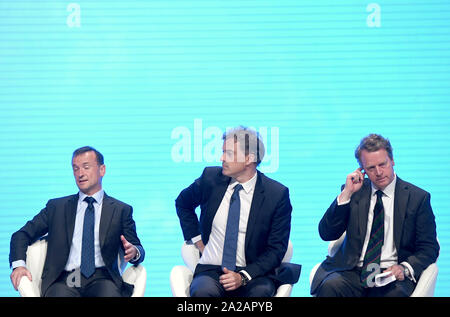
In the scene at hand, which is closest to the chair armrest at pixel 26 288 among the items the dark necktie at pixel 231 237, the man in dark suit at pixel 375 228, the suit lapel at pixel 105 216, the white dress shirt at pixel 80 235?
the white dress shirt at pixel 80 235

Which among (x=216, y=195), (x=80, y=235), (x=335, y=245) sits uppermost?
(x=216, y=195)

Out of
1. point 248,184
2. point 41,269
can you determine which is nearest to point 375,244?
point 248,184

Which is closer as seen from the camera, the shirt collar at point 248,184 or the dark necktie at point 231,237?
the dark necktie at point 231,237

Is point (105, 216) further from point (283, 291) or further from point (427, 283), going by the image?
point (427, 283)

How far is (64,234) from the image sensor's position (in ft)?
13.0

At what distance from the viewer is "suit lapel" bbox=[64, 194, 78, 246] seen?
396 centimetres

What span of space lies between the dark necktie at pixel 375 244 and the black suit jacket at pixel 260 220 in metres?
0.44

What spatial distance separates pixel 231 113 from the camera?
5293 mm

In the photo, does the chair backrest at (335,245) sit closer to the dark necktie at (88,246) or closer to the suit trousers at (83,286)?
the suit trousers at (83,286)

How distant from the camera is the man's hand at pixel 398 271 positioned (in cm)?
368

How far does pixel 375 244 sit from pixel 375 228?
0.10 m

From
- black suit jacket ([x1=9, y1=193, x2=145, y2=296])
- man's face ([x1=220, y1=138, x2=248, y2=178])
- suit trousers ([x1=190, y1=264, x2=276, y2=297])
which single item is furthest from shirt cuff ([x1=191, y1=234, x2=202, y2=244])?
man's face ([x1=220, y1=138, x2=248, y2=178])

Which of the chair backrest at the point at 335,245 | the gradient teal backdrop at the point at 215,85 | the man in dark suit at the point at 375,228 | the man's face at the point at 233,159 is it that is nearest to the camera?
the man in dark suit at the point at 375,228
